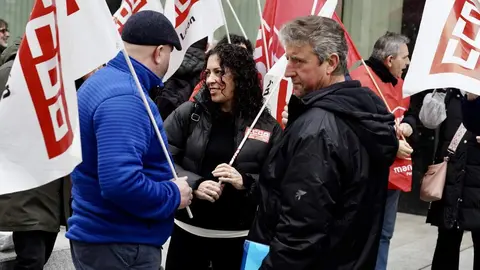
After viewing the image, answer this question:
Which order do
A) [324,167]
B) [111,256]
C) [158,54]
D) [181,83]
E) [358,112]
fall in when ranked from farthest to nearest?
[181,83] → [158,54] → [111,256] → [358,112] → [324,167]

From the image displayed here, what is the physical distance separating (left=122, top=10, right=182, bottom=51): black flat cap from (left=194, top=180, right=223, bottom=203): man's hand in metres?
0.97

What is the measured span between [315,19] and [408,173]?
3.07 meters

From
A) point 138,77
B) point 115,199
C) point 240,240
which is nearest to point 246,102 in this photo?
point 240,240

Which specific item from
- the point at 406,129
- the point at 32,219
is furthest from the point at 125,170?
the point at 406,129

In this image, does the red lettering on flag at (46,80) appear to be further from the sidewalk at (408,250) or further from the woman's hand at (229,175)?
the sidewalk at (408,250)

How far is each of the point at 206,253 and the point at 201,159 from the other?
534mm

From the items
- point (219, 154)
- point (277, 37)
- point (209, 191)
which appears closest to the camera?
point (209, 191)

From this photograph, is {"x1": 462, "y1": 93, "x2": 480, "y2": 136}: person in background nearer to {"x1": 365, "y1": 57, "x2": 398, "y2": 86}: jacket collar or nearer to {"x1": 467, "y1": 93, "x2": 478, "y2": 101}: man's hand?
{"x1": 467, "y1": 93, "x2": 478, "y2": 101}: man's hand

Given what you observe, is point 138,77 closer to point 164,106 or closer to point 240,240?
point 240,240

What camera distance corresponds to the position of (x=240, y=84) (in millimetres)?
4402

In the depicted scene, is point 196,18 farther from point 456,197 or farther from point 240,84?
point 456,197

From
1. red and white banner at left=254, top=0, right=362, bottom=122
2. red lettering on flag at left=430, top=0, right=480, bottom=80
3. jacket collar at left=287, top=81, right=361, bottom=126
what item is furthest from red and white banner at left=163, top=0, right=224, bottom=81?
jacket collar at left=287, top=81, right=361, bottom=126

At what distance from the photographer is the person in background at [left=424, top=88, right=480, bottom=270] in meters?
5.64

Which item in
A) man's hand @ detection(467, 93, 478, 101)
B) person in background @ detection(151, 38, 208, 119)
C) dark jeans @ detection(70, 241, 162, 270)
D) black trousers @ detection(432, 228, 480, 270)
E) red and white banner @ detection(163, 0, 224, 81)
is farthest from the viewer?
person in background @ detection(151, 38, 208, 119)
